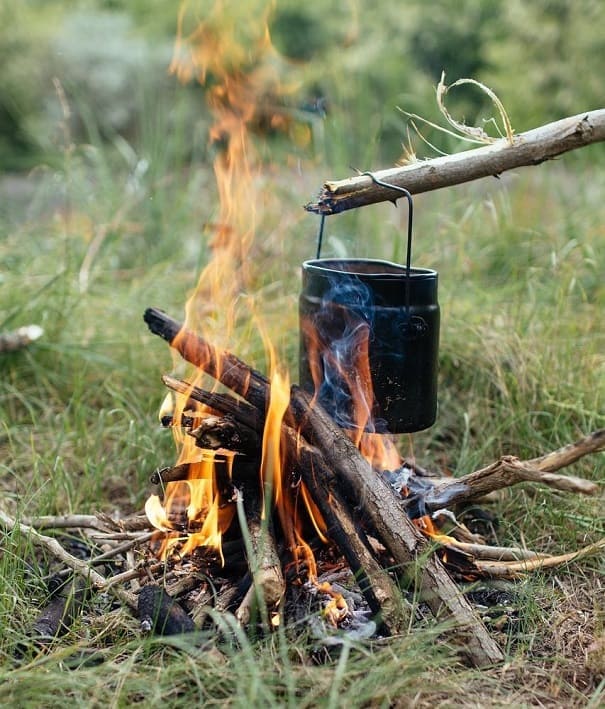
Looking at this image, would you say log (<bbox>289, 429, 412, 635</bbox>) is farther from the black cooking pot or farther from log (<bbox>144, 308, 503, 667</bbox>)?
the black cooking pot

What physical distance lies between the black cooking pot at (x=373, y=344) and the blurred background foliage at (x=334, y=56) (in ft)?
15.6

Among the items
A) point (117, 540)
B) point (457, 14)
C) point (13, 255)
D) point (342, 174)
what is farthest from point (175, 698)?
point (457, 14)

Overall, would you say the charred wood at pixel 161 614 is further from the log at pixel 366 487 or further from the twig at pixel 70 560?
the log at pixel 366 487

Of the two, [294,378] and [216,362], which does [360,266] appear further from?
[294,378]

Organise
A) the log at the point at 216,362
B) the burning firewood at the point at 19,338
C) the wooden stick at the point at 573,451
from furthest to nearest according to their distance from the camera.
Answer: the burning firewood at the point at 19,338, the log at the point at 216,362, the wooden stick at the point at 573,451

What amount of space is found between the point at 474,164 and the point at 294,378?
5.06ft

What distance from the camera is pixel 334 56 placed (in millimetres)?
8148

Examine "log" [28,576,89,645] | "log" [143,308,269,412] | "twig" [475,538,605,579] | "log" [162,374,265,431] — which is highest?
"log" [143,308,269,412]

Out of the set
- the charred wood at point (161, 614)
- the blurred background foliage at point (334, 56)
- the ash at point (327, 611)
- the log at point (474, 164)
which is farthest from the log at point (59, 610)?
the blurred background foliage at point (334, 56)

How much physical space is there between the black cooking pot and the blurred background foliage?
475cm

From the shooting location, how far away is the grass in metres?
1.78

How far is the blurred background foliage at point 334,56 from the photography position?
792cm

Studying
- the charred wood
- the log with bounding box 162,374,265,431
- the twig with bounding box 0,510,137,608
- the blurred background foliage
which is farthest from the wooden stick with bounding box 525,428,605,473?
the blurred background foliage

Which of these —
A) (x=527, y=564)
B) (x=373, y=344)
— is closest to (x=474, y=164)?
(x=373, y=344)
